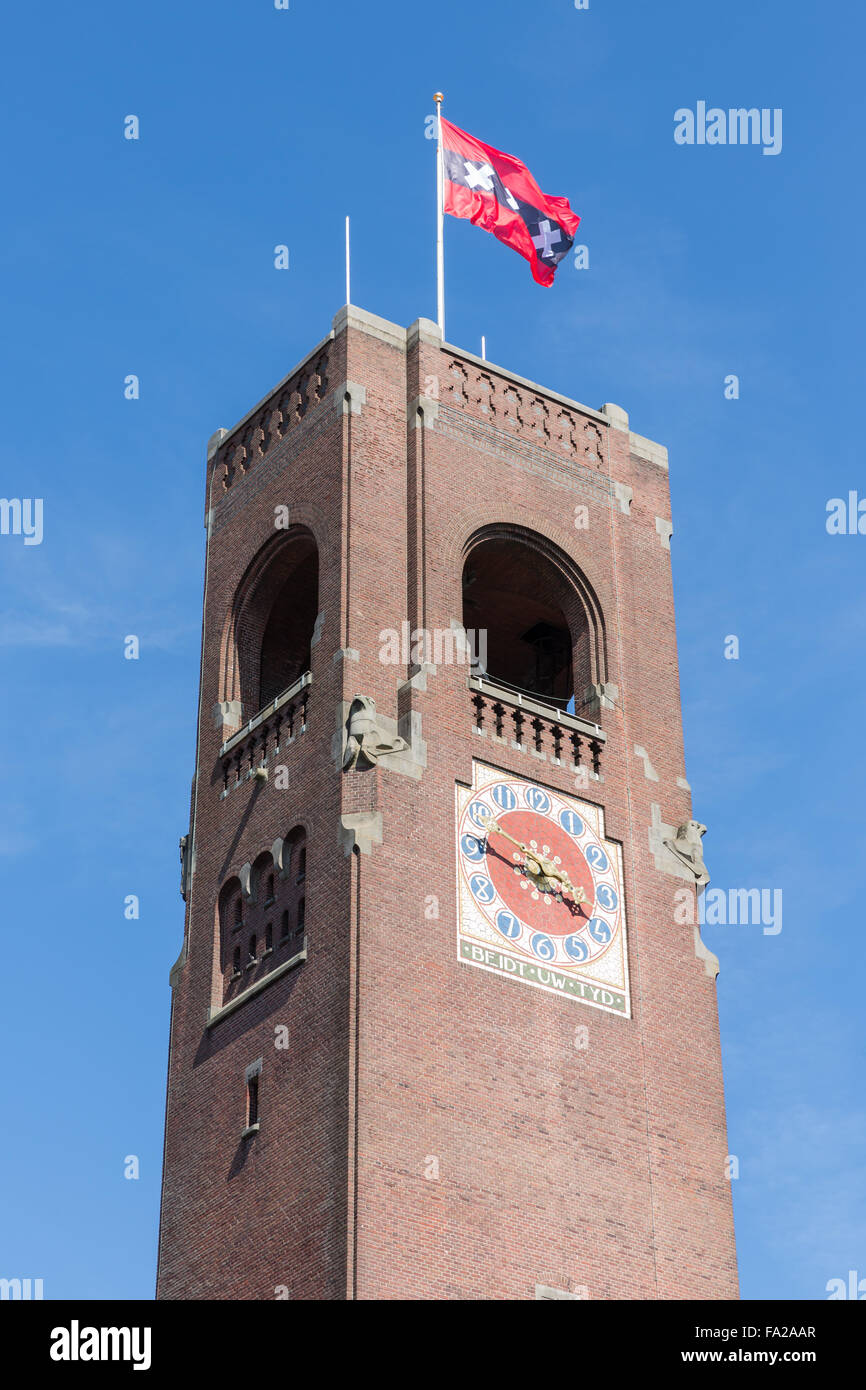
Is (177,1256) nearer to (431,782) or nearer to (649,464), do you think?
(431,782)

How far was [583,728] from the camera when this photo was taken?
159 feet

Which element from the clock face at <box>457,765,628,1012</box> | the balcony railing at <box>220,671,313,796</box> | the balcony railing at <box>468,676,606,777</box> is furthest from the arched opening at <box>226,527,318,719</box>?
the clock face at <box>457,765,628,1012</box>

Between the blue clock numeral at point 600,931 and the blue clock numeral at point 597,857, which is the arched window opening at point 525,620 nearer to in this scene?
the blue clock numeral at point 597,857

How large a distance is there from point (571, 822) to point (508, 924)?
3.03 metres

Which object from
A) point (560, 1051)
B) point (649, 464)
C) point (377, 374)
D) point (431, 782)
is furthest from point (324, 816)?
point (649, 464)

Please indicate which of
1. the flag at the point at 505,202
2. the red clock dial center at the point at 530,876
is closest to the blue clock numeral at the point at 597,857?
the red clock dial center at the point at 530,876

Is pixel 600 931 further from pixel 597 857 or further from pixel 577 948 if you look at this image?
pixel 597 857

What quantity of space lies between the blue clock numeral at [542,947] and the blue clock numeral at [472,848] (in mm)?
1716

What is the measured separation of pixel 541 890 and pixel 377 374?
1114 cm

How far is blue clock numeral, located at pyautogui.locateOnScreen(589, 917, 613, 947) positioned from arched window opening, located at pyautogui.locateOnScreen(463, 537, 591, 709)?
541cm

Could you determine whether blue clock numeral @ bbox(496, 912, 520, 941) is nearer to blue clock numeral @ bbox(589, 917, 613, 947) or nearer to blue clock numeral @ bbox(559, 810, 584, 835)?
blue clock numeral @ bbox(589, 917, 613, 947)

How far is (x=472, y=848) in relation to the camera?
4541 cm
